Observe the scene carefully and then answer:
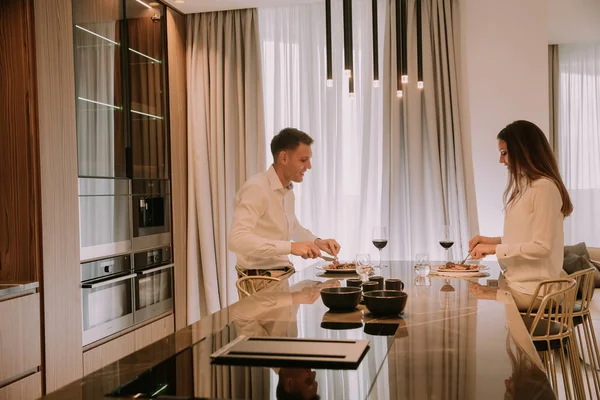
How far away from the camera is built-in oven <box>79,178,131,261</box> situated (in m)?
3.61

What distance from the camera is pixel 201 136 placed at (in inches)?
200

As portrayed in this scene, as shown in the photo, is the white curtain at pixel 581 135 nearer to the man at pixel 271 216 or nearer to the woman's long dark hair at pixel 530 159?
the woman's long dark hair at pixel 530 159

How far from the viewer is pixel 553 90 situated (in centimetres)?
679

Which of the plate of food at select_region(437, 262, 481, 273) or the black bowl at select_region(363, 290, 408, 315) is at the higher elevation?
the black bowl at select_region(363, 290, 408, 315)

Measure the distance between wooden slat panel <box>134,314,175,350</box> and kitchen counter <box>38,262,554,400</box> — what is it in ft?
7.79

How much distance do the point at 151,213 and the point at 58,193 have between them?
1.19m

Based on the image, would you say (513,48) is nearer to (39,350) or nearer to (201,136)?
(201,136)

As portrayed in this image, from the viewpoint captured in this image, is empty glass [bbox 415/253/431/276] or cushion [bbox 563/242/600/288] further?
cushion [bbox 563/242/600/288]

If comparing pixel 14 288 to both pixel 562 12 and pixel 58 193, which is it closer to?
pixel 58 193

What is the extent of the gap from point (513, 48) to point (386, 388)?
4.04 m

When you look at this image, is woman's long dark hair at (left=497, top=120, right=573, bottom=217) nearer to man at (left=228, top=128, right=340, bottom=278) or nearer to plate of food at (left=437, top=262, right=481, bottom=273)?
plate of food at (left=437, top=262, right=481, bottom=273)

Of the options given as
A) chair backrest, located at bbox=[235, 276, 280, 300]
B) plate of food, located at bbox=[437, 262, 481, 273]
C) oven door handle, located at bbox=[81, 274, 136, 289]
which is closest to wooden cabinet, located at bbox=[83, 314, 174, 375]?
oven door handle, located at bbox=[81, 274, 136, 289]

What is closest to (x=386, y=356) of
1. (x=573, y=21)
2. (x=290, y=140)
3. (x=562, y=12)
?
(x=290, y=140)

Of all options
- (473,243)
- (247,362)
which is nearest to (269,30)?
(473,243)
